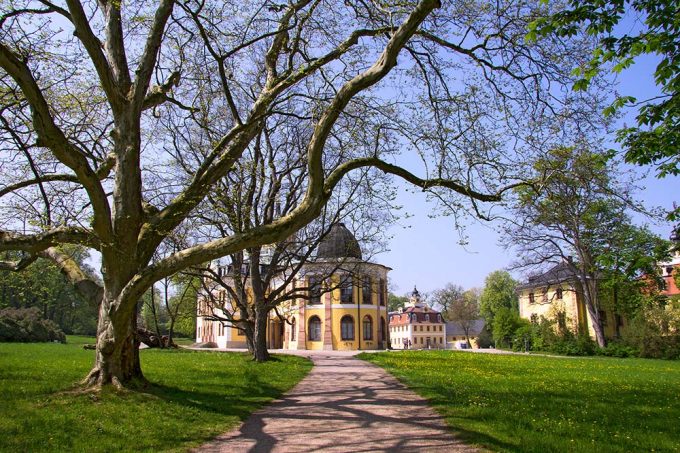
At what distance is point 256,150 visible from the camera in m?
18.1

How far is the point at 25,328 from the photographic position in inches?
1287

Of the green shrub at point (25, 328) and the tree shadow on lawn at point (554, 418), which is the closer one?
the tree shadow on lawn at point (554, 418)

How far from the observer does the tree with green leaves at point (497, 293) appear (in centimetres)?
8456

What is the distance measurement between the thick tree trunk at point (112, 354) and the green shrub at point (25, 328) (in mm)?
25445

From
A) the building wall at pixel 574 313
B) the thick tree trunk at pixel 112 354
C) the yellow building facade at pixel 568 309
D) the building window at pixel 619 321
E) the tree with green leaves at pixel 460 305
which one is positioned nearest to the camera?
the thick tree trunk at pixel 112 354

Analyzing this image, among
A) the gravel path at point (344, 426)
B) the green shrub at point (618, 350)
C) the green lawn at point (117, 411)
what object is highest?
the green lawn at point (117, 411)

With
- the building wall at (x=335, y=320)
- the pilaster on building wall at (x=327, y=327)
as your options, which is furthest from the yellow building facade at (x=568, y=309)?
the pilaster on building wall at (x=327, y=327)

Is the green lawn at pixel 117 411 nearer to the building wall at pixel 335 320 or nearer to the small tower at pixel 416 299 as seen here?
the building wall at pixel 335 320

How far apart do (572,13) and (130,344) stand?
956 cm

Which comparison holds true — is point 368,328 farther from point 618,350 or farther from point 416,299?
point 416,299

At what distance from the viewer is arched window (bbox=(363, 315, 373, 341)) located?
51.4 meters

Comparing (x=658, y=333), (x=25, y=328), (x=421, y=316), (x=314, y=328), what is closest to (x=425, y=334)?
(x=421, y=316)

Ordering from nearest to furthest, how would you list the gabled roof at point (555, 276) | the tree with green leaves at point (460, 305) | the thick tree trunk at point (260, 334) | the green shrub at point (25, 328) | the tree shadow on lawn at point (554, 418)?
the tree shadow on lawn at point (554, 418) → the thick tree trunk at point (260, 334) → the green shrub at point (25, 328) → the gabled roof at point (555, 276) → the tree with green leaves at point (460, 305)

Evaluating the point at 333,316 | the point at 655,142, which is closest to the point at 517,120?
the point at 655,142
